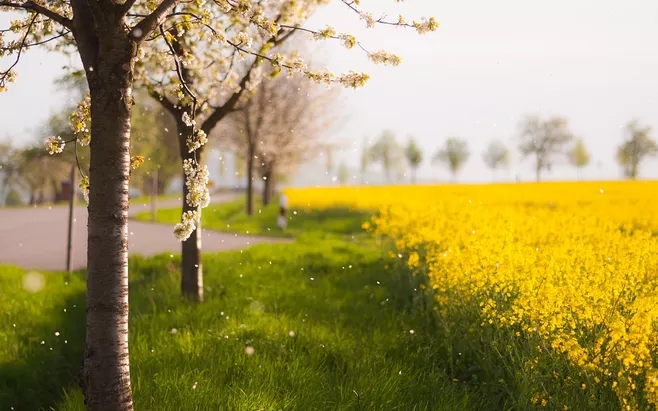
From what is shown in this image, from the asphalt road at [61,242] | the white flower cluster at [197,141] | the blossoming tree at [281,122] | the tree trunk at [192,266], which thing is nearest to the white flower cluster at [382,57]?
the white flower cluster at [197,141]

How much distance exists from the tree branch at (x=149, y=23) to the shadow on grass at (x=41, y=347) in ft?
11.5

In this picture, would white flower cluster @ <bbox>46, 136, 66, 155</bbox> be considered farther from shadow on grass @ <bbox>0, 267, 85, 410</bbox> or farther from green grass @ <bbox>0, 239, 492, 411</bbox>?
shadow on grass @ <bbox>0, 267, 85, 410</bbox>

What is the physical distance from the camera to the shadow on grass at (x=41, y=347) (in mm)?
6441

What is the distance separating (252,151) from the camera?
25.3 meters

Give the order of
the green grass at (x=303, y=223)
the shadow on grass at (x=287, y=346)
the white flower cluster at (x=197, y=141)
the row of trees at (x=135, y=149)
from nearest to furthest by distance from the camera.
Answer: the white flower cluster at (x=197, y=141) < the shadow on grass at (x=287, y=346) < the row of trees at (x=135, y=149) < the green grass at (x=303, y=223)

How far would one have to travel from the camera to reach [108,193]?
4.04 m

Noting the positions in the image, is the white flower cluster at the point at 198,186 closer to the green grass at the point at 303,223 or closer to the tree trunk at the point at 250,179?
the green grass at the point at 303,223

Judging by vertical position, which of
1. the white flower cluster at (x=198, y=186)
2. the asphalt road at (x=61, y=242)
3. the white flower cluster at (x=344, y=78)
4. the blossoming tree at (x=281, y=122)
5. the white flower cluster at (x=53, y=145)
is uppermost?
the blossoming tree at (x=281, y=122)

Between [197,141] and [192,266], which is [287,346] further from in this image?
[197,141]

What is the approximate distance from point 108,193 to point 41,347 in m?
4.49

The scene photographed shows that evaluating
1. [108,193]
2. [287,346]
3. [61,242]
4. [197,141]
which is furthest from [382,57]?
[61,242]

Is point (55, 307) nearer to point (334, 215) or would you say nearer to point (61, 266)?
point (61, 266)

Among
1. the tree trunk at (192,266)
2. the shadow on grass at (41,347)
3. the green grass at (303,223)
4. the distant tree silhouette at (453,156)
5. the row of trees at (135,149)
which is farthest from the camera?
the distant tree silhouette at (453,156)

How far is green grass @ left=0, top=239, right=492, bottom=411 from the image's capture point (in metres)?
5.16
